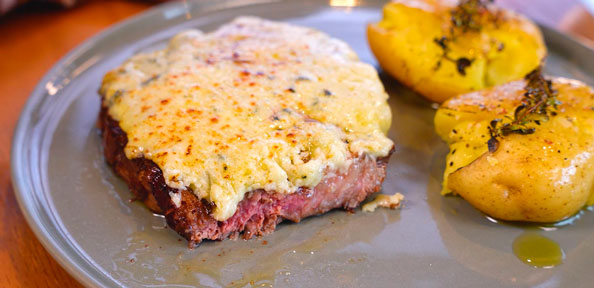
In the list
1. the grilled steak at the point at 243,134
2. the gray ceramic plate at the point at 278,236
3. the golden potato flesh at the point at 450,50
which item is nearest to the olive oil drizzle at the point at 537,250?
the gray ceramic plate at the point at 278,236

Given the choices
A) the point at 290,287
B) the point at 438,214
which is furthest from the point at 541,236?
the point at 290,287

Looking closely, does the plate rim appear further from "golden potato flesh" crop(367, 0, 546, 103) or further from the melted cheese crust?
"golden potato flesh" crop(367, 0, 546, 103)

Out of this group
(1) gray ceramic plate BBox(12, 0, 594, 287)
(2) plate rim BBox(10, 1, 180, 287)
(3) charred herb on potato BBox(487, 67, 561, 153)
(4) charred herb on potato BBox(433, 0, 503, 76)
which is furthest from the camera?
(4) charred herb on potato BBox(433, 0, 503, 76)

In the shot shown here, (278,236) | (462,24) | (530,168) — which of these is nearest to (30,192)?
(278,236)

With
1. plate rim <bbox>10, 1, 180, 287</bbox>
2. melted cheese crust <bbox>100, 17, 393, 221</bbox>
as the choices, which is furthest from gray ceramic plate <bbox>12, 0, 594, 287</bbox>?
melted cheese crust <bbox>100, 17, 393, 221</bbox>

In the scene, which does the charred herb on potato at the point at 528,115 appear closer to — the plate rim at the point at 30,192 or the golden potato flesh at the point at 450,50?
the golden potato flesh at the point at 450,50

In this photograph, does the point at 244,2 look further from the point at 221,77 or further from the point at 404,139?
the point at 404,139

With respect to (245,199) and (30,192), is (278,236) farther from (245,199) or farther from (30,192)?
(30,192)
